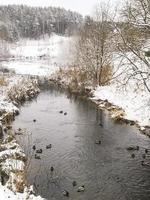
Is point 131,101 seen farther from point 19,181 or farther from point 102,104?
point 19,181

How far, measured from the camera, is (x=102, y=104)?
39.8 meters

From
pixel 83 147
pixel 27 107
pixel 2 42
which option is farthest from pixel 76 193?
pixel 2 42

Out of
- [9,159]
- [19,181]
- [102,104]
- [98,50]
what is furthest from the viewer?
[98,50]

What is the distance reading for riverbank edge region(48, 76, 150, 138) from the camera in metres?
31.0

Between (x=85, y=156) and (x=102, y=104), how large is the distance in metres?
16.7

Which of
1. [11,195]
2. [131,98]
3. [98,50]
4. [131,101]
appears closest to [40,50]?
[98,50]

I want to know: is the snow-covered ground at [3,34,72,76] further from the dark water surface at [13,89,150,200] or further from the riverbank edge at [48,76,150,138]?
the dark water surface at [13,89,150,200]

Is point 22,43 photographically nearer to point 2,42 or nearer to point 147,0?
point 2,42

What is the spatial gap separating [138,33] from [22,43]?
140670mm

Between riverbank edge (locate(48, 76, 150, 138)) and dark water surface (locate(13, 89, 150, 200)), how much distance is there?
2.28ft

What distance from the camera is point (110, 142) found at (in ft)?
86.3

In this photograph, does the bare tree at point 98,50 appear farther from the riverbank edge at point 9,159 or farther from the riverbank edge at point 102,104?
the riverbank edge at point 9,159

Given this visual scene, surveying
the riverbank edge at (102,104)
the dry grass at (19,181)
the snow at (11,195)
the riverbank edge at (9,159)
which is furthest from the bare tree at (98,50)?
the snow at (11,195)

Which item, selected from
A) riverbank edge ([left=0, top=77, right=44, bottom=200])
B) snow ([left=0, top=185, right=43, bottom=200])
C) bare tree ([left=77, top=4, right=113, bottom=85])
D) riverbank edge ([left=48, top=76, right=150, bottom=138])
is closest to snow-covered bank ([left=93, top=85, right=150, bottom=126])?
riverbank edge ([left=48, top=76, right=150, bottom=138])
